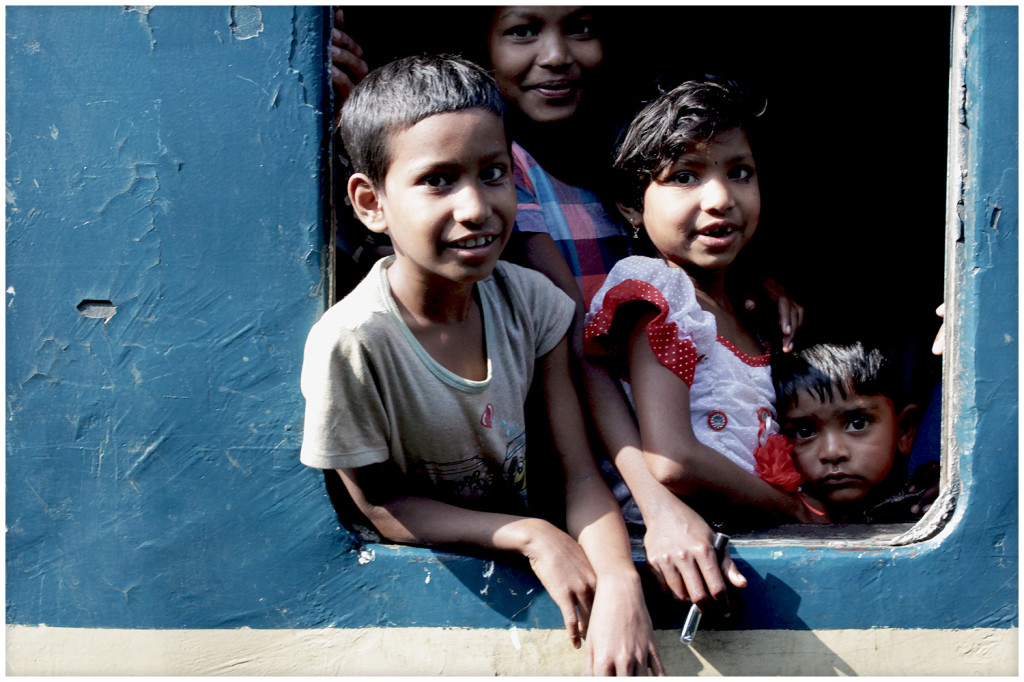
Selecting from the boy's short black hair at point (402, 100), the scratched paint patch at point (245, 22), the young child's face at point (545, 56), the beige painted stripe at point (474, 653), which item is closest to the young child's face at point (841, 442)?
the beige painted stripe at point (474, 653)

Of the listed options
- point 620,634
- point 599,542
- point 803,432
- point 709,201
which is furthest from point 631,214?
point 620,634

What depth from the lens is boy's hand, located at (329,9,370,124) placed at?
7.16 ft

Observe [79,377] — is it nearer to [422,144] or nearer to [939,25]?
A: [422,144]

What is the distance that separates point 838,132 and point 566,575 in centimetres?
240

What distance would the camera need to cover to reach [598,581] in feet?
5.86

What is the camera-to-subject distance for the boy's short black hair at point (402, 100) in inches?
72.0

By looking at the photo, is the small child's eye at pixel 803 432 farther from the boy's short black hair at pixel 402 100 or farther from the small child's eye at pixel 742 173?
the boy's short black hair at pixel 402 100

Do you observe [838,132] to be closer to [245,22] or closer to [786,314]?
[786,314]

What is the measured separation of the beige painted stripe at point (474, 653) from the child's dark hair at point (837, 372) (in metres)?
0.73

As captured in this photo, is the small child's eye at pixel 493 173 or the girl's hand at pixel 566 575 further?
the small child's eye at pixel 493 173

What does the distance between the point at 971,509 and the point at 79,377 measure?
2.01 meters

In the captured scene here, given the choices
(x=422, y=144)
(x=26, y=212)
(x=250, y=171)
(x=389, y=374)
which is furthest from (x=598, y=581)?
(x=26, y=212)

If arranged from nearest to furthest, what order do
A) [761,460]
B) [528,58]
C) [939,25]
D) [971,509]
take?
[971,509] → [761,460] → [528,58] → [939,25]

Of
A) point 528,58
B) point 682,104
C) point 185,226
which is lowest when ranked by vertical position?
point 185,226
